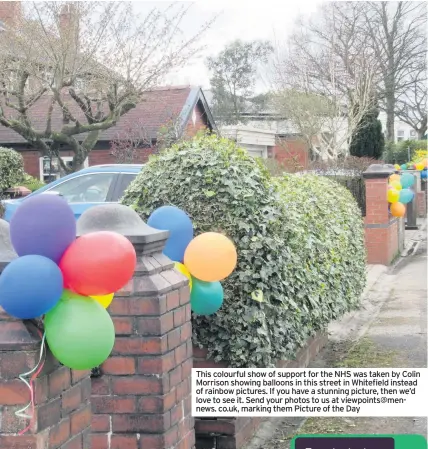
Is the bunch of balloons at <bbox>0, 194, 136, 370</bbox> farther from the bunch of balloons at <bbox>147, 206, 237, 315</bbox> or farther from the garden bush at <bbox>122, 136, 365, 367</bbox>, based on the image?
the garden bush at <bbox>122, 136, 365, 367</bbox>

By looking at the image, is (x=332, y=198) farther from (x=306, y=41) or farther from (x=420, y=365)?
(x=306, y=41)

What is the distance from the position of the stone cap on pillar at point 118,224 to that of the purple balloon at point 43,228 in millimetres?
623

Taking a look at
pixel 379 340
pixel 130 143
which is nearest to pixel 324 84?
pixel 130 143

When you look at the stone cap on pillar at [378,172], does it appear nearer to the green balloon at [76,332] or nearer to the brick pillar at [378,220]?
the brick pillar at [378,220]

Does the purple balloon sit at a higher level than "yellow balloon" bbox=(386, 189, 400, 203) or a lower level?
higher

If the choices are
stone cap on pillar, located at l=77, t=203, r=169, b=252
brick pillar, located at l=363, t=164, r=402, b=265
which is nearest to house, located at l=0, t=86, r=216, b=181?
brick pillar, located at l=363, t=164, r=402, b=265

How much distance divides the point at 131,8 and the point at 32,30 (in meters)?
2.39

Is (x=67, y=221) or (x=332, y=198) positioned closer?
(x=67, y=221)

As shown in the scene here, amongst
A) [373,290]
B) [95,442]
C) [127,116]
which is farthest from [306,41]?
[95,442]

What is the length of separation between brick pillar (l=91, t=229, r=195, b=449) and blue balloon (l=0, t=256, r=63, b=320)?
89 centimetres

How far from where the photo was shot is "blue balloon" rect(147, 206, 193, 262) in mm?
3520

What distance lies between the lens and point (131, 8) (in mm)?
16250

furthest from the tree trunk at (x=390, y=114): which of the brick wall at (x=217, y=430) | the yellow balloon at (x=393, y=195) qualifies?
the brick wall at (x=217, y=430)

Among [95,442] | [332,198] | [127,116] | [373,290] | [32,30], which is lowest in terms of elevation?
[373,290]
